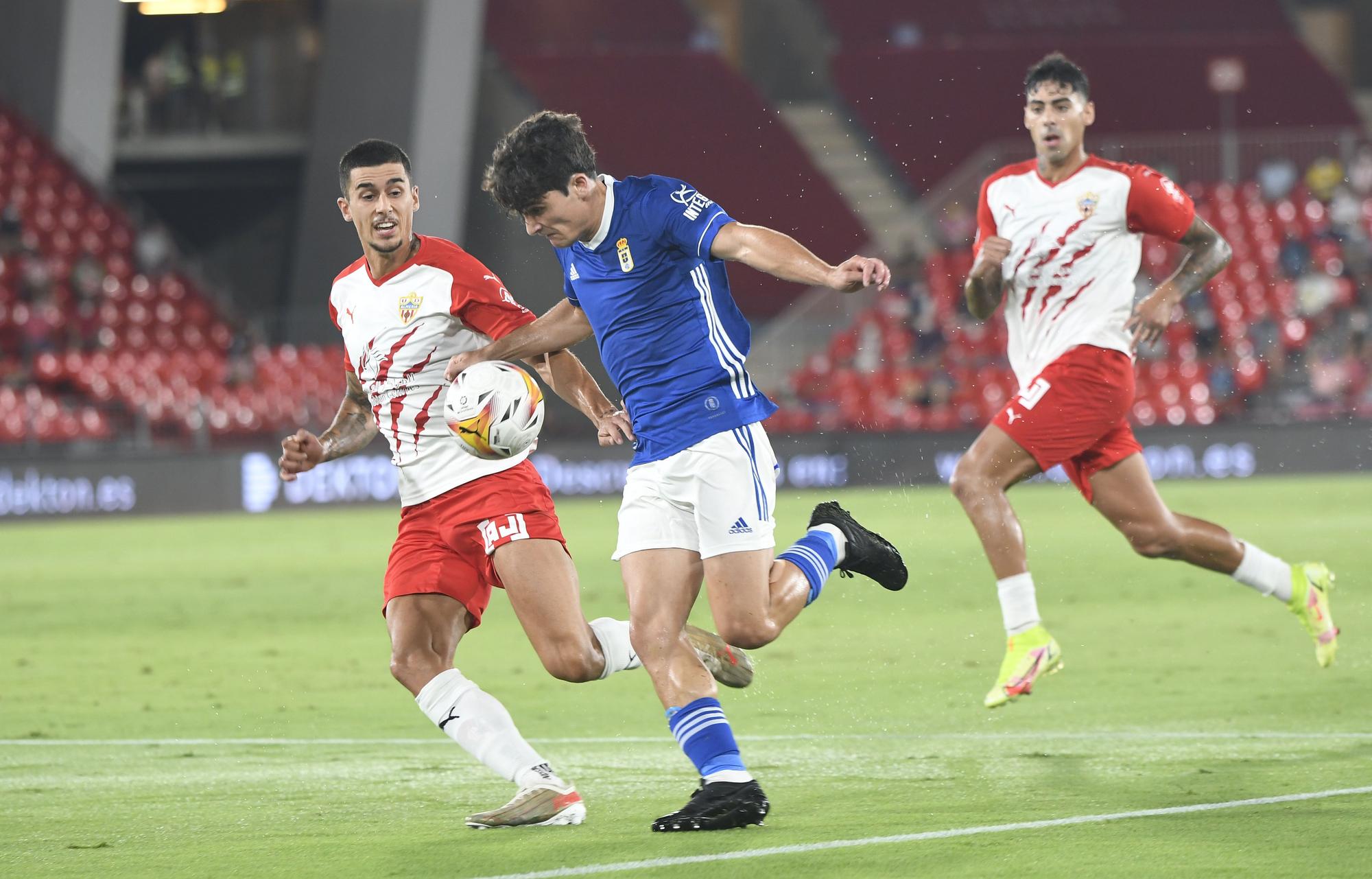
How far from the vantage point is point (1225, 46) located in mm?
35062

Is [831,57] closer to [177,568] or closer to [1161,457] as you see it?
[1161,457]

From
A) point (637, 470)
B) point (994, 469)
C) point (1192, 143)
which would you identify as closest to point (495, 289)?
point (637, 470)

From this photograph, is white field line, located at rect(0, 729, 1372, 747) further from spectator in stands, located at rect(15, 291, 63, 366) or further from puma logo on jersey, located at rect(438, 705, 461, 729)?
spectator in stands, located at rect(15, 291, 63, 366)

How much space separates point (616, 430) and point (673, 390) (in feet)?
0.95

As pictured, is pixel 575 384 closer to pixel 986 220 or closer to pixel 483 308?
pixel 483 308

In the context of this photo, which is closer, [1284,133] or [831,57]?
[1284,133]

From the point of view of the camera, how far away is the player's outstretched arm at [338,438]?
19.8 feet

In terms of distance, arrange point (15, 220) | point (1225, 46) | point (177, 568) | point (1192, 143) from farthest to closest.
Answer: point (1225, 46), point (1192, 143), point (15, 220), point (177, 568)

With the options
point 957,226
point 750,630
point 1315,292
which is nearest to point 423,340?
point 750,630

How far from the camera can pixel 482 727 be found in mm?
5504

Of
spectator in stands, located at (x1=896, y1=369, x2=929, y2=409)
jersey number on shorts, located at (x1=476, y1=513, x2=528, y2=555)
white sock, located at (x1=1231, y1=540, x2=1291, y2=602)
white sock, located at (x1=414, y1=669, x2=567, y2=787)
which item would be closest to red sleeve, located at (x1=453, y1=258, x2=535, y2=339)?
jersey number on shorts, located at (x1=476, y1=513, x2=528, y2=555)

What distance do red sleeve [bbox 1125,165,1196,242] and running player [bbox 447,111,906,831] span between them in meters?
2.61

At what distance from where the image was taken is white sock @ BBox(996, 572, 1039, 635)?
7262 millimetres

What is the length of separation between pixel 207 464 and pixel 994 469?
1677 cm
